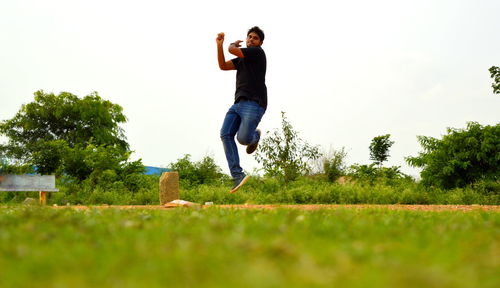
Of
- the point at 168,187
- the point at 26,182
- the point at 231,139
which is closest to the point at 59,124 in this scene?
the point at 26,182

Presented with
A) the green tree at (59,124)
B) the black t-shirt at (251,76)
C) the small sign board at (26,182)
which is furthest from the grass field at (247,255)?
the green tree at (59,124)

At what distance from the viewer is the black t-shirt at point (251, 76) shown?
23.0ft

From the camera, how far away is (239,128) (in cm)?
716

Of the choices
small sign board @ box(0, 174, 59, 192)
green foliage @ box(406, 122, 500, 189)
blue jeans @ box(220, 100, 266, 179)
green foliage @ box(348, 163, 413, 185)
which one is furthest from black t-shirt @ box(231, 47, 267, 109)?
green foliage @ box(348, 163, 413, 185)

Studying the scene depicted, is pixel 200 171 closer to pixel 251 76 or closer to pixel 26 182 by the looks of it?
pixel 26 182

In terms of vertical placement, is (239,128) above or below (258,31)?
below

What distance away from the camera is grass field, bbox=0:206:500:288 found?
1790 mm

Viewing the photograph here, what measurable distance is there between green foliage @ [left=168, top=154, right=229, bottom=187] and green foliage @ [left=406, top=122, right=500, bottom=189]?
916cm

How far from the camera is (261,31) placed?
24.5 feet

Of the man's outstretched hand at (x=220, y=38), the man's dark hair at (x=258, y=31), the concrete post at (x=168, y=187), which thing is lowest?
the concrete post at (x=168, y=187)

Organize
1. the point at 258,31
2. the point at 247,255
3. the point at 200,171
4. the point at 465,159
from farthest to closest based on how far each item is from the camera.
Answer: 1. the point at 200,171
2. the point at 465,159
3. the point at 258,31
4. the point at 247,255

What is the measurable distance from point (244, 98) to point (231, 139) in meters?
0.65

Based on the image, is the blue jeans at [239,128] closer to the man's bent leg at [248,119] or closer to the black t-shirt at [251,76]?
the man's bent leg at [248,119]

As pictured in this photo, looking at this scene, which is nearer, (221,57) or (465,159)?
(221,57)
